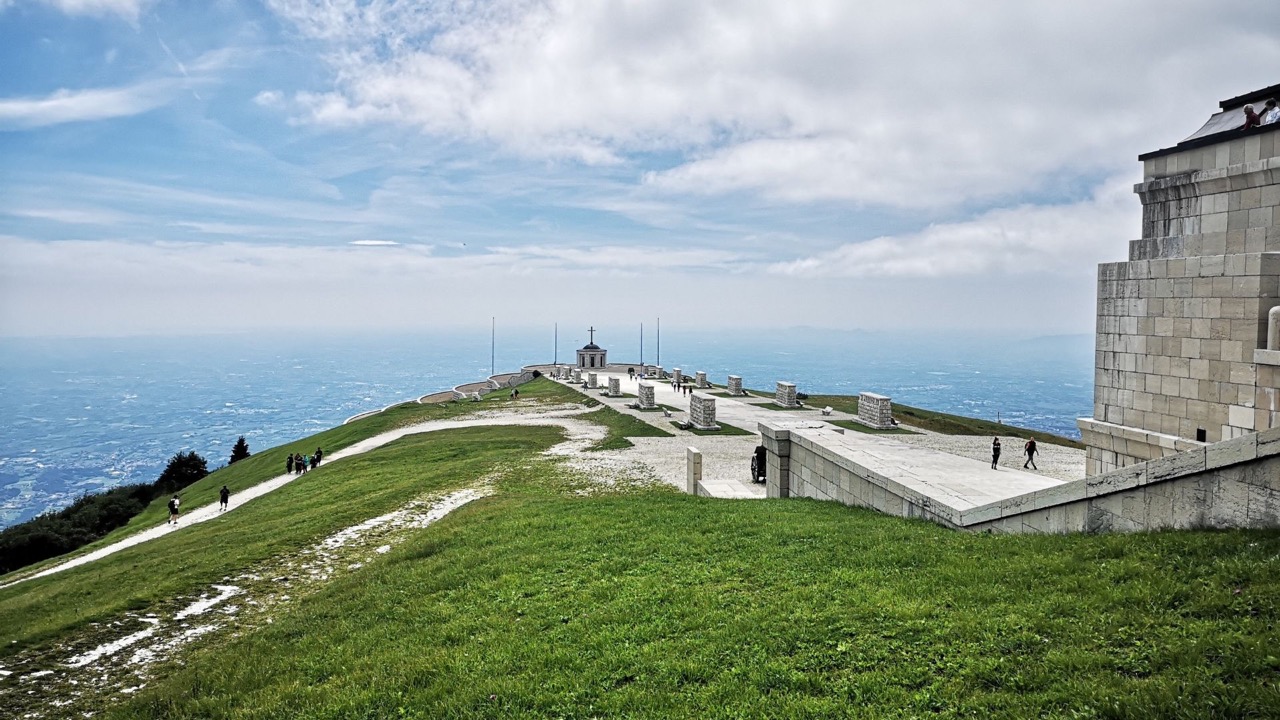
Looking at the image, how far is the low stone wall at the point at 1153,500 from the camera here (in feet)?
21.6

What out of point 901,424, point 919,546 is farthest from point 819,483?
point 901,424

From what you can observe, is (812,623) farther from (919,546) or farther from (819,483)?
(819,483)

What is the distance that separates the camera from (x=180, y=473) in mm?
45406

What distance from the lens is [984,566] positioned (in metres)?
7.64

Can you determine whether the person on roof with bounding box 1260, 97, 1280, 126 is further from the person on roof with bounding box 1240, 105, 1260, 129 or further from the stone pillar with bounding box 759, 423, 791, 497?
the stone pillar with bounding box 759, 423, 791, 497

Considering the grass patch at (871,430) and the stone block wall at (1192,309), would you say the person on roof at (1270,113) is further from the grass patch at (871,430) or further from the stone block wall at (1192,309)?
the grass patch at (871,430)

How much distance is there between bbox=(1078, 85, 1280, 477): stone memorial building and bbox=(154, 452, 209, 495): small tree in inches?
1970

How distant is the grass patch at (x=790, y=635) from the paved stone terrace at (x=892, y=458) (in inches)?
130

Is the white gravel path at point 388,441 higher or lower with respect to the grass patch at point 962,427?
lower

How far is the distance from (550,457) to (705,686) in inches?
815

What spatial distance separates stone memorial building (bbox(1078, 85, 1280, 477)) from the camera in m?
9.70

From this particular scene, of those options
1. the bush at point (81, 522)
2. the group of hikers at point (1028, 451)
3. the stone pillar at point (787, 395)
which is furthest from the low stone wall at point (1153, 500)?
the bush at point (81, 522)

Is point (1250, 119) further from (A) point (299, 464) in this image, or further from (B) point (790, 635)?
(A) point (299, 464)

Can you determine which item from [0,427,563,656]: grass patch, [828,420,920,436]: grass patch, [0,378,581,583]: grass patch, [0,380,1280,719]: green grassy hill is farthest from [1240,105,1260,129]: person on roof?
[0,378,581,583]: grass patch
